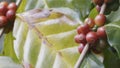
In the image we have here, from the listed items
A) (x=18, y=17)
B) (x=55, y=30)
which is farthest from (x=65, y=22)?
(x=18, y=17)

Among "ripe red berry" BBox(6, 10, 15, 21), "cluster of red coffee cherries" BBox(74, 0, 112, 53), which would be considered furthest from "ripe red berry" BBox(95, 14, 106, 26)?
"ripe red berry" BBox(6, 10, 15, 21)

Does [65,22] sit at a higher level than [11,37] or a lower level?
higher

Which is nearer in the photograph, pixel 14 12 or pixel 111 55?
pixel 111 55

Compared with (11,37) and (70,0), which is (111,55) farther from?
(11,37)

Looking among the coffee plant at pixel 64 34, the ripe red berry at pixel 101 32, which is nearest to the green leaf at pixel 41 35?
the coffee plant at pixel 64 34

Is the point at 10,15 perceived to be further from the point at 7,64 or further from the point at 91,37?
the point at 91,37

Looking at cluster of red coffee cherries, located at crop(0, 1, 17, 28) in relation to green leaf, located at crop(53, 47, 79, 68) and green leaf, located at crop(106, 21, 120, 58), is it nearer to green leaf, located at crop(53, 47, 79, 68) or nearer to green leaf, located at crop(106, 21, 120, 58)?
green leaf, located at crop(53, 47, 79, 68)
